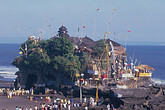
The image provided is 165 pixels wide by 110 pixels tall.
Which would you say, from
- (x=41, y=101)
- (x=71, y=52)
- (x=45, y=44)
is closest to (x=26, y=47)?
(x=45, y=44)

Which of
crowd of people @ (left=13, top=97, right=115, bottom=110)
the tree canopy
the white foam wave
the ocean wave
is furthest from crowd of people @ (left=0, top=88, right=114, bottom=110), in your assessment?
the ocean wave

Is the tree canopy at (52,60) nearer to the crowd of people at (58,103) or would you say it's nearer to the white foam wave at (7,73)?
the crowd of people at (58,103)

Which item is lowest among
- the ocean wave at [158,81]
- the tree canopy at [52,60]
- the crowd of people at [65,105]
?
the crowd of people at [65,105]

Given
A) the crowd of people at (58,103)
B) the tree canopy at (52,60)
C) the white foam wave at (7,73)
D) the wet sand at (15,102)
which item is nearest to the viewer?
the crowd of people at (58,103)

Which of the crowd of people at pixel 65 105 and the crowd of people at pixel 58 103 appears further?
the crowd of people at pixel 58 103

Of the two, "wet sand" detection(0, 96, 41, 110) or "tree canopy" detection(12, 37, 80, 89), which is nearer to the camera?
"wet sand" detection(0, 96, 41, 110)

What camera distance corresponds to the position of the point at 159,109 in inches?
2490

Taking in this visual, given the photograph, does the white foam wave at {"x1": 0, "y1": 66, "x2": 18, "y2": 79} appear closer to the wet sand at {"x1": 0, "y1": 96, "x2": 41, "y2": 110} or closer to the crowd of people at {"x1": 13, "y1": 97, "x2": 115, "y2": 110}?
the wet sand at {"x1": 0, "y1": 96, "x2": 41, "y2": 110}

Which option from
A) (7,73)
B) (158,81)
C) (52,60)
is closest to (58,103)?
(52,60)

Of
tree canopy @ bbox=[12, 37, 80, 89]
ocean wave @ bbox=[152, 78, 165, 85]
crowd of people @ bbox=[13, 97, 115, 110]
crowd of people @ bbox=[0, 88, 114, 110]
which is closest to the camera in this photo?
crowd of people @ bbox=[13, 97, 115, 110]

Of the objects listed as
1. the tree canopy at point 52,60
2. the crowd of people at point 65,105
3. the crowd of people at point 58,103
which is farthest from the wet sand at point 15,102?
the tree canopy at point 52,60

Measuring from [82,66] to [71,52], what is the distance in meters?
3.89

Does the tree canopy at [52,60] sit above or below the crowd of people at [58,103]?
above

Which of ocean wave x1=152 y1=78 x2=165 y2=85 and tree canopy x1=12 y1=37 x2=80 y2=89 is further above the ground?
tree canopy x1=12 y1=37 x2=80 y2=89
